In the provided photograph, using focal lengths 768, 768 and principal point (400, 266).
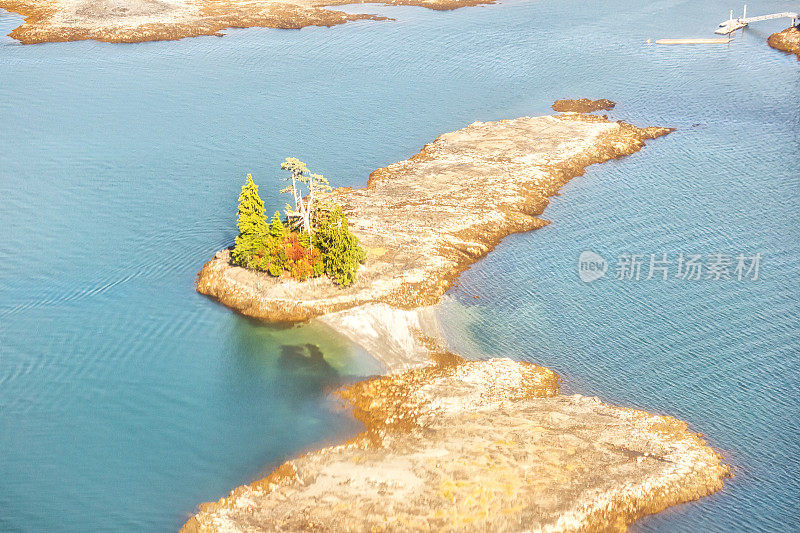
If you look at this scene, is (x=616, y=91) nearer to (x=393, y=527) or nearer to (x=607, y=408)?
(x=607, y=408)

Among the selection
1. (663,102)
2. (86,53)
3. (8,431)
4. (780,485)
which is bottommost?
(780,485)

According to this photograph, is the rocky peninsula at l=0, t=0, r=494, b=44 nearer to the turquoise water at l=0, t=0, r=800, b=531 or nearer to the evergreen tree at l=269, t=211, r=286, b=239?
the turquoise water at l=0, t=0, r=800, b=531

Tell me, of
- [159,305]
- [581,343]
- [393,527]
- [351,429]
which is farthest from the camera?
[159,305]

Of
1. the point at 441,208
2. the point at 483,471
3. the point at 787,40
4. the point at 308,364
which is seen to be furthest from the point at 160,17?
the point at 483,471

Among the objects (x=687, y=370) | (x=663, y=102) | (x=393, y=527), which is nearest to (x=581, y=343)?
(x=687, y=370)

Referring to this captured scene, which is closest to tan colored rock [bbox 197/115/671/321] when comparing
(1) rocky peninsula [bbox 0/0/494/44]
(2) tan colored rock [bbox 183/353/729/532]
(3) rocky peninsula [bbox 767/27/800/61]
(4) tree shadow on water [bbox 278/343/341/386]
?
(4) tree shadow on water [bbox 278/343/341/386]

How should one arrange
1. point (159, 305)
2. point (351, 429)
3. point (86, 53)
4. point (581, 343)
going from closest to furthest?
point (351, 429)
point (581, 343)
point (159, 305)
point (86, 53)

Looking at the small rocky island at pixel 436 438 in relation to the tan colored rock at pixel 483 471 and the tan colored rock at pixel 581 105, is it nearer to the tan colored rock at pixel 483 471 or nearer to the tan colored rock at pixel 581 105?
the tan colored rock at pixel 483 471
